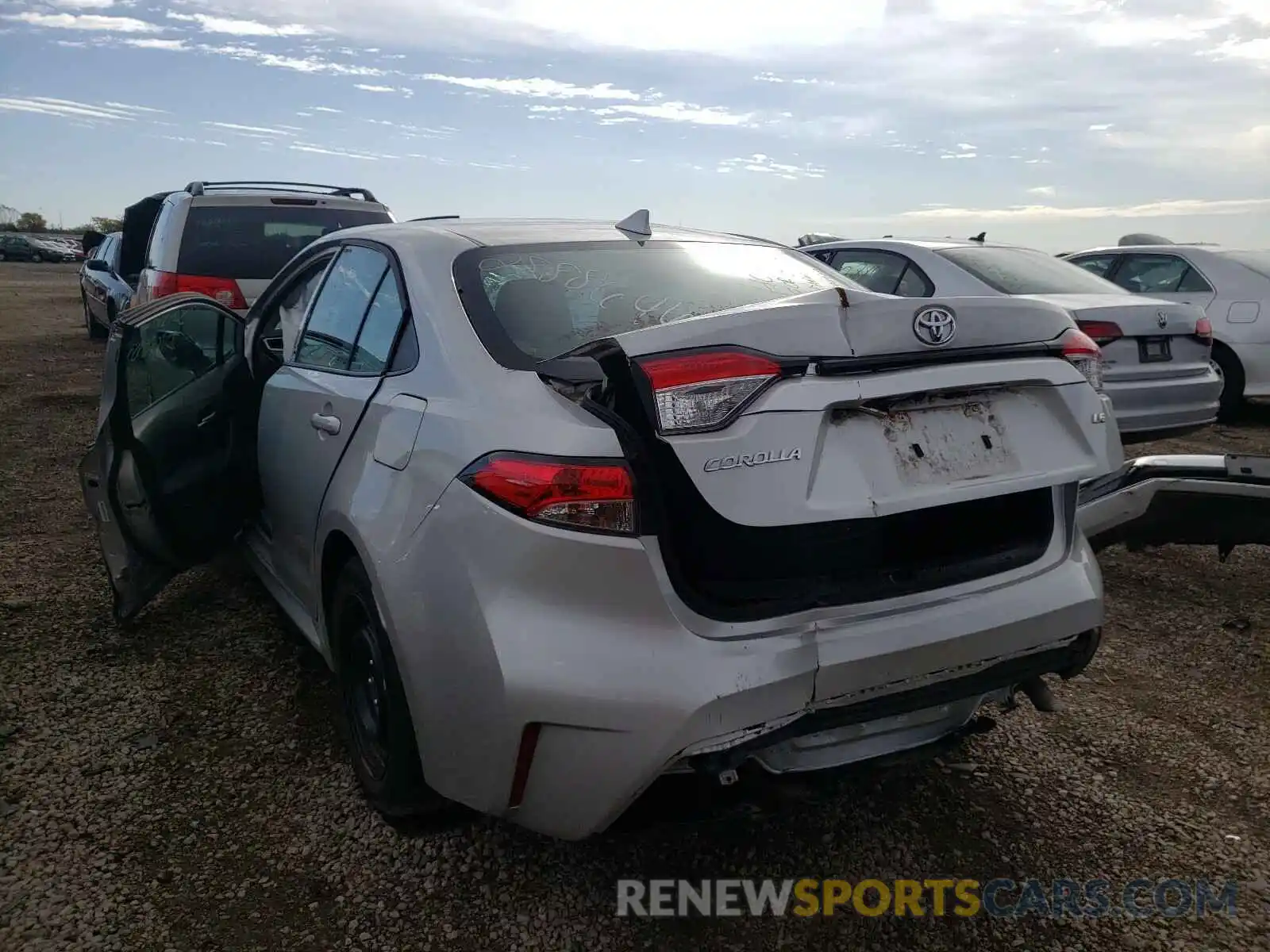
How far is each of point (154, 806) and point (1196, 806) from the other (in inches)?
114

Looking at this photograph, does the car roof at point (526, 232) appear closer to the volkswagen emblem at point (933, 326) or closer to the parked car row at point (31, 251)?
the volkswagen emblem at point (933, 326)

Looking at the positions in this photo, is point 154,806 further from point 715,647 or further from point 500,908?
point 715,647

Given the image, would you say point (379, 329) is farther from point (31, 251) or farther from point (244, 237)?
point (31, 251)

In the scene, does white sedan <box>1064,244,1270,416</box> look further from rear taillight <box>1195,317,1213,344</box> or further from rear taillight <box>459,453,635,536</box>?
rear taillight <box>459,453,635,536</box>

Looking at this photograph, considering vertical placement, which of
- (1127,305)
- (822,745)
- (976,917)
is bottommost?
(976,917)

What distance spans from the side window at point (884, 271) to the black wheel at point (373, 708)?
425 centimetres

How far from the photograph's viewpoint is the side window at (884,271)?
20.2 feet

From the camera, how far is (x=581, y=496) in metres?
1.93

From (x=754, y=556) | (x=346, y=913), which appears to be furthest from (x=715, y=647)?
(x=346, y=913)

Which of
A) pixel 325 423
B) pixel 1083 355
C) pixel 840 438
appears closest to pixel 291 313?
pixel 325 423

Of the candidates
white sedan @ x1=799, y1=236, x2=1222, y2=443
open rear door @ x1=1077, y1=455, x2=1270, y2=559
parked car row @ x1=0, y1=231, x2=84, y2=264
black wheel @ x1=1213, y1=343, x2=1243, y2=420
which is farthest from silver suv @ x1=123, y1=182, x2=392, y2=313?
parked car row @ x1=0, y1=231, x2=84, y2=264

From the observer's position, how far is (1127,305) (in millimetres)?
5922

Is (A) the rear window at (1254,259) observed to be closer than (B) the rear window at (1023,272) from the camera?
No

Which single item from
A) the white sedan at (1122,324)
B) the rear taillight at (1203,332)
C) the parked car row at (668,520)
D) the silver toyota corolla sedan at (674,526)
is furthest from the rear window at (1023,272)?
the silver toyota corolla sedan at (674,526)
